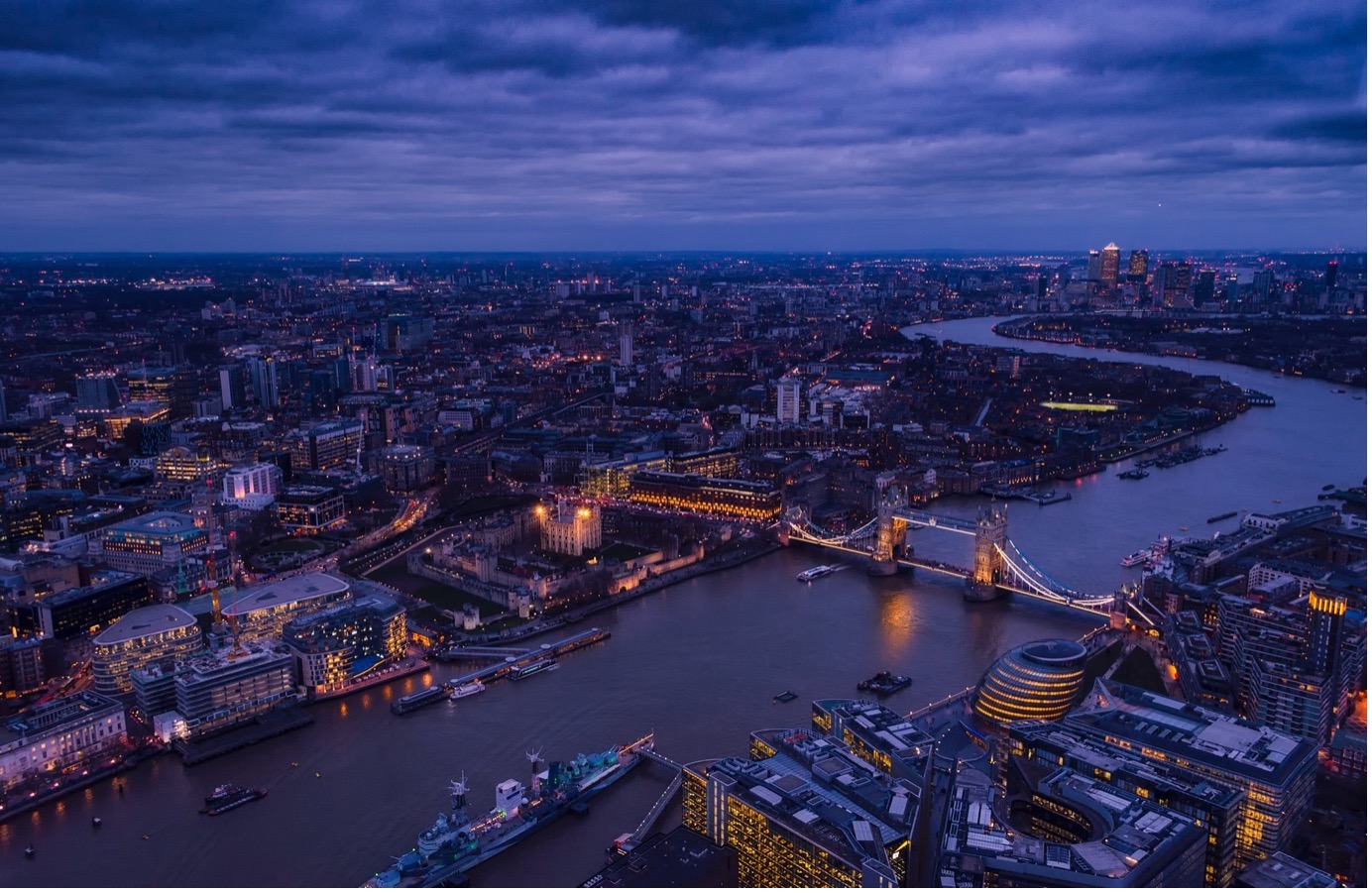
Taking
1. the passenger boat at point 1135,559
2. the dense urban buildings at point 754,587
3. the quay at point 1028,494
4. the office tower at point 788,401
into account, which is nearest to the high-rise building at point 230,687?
the dense urban buildings at point 754,587

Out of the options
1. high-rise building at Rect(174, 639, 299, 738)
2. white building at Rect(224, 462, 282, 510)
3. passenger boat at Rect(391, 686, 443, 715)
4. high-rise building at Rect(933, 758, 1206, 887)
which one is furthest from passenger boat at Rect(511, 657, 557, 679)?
white building at Rect(224, 462, 282, 510)

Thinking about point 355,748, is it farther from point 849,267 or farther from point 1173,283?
point 849,267

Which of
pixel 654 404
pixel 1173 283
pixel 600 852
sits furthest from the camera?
pixel 1173 283

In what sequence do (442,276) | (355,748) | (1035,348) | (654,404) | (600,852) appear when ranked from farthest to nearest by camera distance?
1. (442,276)
2. (1035,348)
3. (654,404)
4. (355,748)
5. (600,852)

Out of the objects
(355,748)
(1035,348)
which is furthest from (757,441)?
(1035,348)

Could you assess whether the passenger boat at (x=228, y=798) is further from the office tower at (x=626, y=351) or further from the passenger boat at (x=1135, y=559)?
the office tower at (x=626, y=351)

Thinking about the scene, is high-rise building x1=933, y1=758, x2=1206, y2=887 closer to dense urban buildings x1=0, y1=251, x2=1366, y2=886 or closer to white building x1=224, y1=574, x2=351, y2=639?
dense urban buildings x1=0, y1=251, x2=1366, y2=886

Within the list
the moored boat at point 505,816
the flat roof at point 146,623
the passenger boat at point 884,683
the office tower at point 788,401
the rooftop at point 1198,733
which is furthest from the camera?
the office tower at point 788,401
